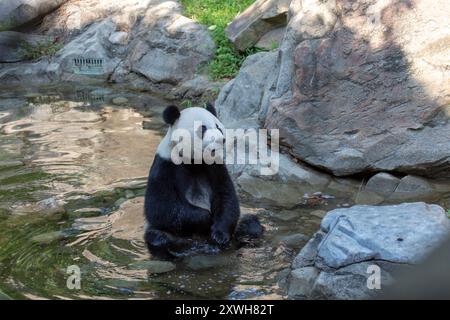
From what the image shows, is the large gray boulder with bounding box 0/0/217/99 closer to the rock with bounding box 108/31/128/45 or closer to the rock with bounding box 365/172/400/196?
the rock with bounding box 108/31/128/45

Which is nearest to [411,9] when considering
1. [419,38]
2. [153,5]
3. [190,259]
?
[419,38]

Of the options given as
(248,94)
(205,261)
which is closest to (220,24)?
(248,94)

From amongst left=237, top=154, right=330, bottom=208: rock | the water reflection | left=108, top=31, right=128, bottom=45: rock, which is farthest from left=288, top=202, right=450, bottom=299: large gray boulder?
left=108, top=31, right=128, bottom=45: rock

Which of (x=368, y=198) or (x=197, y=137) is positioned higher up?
(x=197, y=137)

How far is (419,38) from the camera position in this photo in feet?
19.7

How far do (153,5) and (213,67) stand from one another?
2575mm

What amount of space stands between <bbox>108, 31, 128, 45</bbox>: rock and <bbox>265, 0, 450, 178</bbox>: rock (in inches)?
219

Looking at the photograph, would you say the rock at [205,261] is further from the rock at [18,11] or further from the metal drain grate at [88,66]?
the rock at [18,11]

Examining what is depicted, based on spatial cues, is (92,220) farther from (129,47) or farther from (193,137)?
(129,47)

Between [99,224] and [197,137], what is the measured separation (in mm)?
1357

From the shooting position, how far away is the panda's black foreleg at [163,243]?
480 centimetres

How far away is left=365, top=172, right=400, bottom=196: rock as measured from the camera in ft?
19.5

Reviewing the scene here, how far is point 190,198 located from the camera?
5184mm

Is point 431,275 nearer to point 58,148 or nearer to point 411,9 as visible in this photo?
point 411,9
